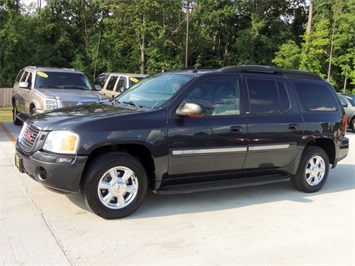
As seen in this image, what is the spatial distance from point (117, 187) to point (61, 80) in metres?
6.77

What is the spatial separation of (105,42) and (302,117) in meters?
32.5

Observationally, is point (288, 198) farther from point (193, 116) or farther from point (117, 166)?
point (117, 166)

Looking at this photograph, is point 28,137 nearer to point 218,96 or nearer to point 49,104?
point 218,96

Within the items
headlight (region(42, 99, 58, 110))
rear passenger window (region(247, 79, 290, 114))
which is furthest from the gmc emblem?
headlight (region(42, 99, 58, 110))

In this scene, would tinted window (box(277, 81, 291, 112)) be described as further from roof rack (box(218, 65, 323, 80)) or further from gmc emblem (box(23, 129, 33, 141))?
gmc emblem (box(23, 129, 33, 141))

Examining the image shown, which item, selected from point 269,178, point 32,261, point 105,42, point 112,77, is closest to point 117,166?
point 32,261

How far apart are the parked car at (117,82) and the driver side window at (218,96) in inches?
307

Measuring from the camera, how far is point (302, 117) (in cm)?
592

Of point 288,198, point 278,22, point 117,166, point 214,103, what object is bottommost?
point 288,198

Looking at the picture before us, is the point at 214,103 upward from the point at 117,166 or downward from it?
upward

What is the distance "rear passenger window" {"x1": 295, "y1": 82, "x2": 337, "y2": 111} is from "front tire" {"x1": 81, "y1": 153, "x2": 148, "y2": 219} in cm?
298

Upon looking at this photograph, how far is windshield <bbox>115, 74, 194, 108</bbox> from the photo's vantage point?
5066 mm

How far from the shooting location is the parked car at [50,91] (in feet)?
29.0

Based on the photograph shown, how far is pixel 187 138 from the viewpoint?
190 inches
